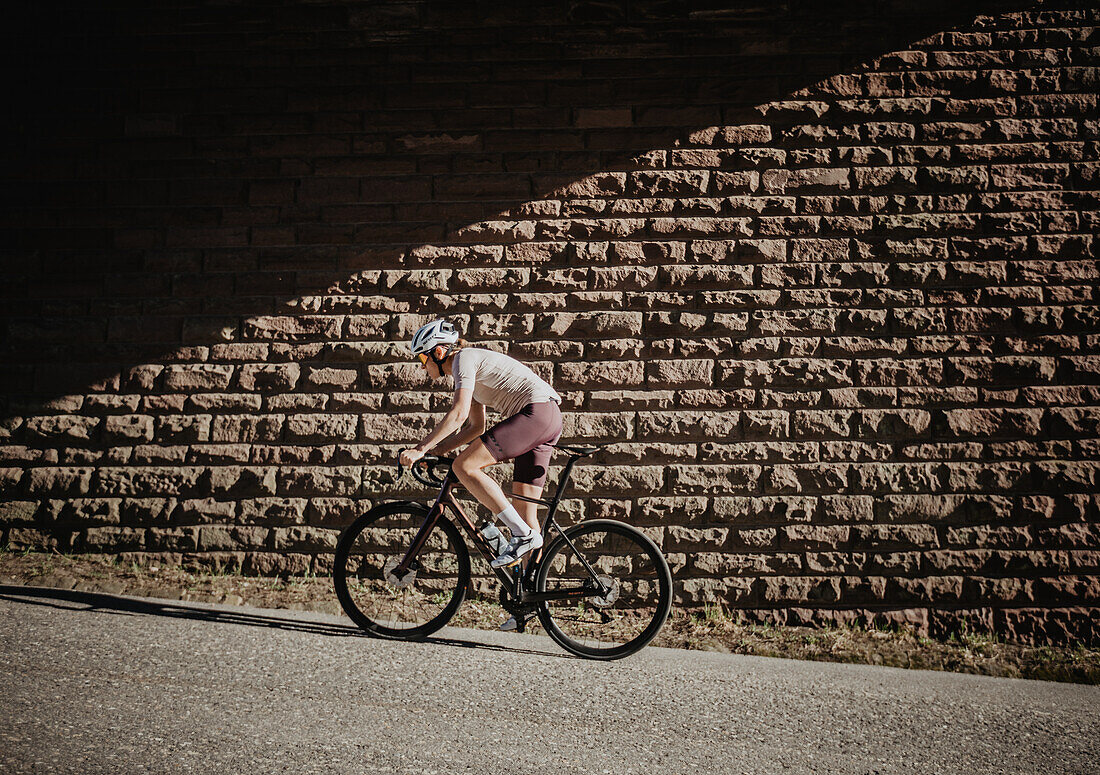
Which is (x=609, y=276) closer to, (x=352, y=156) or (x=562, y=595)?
(x=352, y=156)

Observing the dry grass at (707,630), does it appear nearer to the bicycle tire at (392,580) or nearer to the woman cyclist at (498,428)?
the bicycle tire at (392,580)

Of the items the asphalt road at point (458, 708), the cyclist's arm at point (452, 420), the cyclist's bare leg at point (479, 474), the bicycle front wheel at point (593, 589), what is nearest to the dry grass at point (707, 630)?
the asphalt road at point (458, 708)

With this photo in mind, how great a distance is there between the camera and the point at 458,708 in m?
3.27

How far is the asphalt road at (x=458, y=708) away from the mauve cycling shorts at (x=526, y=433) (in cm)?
117

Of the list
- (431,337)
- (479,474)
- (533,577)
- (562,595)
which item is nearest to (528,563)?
(533,577)

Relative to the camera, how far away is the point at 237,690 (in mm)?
3330

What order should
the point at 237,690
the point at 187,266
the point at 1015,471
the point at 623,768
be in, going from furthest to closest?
the point at 187,266 → the point at 1015,471 → the point at 237,690 → the point at 623,768

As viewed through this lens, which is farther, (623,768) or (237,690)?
(237,690)

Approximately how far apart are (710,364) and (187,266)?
4.01m

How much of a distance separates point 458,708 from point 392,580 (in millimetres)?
1207

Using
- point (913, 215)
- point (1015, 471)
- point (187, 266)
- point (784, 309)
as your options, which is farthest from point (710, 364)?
point (187, 266)

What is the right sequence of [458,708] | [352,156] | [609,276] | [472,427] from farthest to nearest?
1. [352,156]
2. [609,276]
3. [472,427]
4. [458,708]

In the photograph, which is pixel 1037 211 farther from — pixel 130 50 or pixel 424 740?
pixel 130 50

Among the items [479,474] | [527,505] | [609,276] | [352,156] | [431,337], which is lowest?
[527,505]
